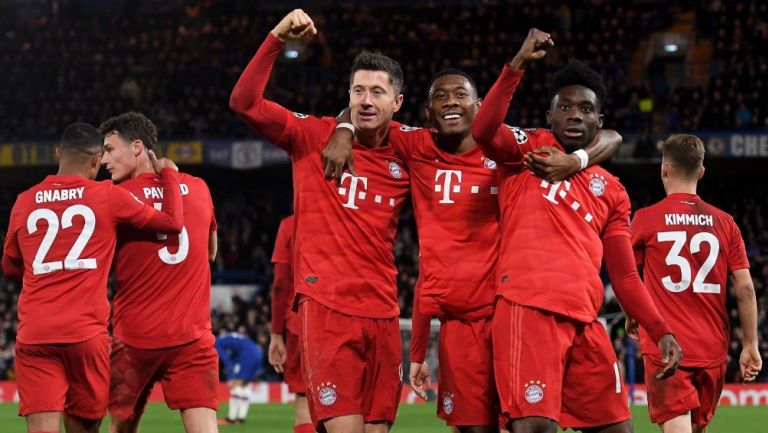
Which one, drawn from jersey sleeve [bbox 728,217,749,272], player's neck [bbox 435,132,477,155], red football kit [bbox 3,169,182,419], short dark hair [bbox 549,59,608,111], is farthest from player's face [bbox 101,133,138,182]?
jersey sleeve [bbox 728,217,749,272]

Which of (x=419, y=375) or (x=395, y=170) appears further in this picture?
(x=419, y=375)

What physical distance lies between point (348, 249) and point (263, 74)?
982mm

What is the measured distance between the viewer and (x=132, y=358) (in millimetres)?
6949

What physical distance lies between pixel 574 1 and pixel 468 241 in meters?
24.1

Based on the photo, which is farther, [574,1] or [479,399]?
[574,1]

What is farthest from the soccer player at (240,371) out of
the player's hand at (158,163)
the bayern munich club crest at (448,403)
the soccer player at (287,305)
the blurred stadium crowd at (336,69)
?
the bayern munich club crest at (448,403)

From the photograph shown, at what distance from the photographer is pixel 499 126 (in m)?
5.43

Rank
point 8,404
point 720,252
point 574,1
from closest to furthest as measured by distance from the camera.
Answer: point 720,252 < point 8,404 < point 574,1

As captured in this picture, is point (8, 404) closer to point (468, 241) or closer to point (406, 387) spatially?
→ point (406, 387)

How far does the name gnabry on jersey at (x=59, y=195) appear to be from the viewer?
6621 mm

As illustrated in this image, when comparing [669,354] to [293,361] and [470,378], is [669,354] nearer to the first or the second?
[470,378]

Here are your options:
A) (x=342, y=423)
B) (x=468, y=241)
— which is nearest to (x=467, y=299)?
(x=468, y=241)

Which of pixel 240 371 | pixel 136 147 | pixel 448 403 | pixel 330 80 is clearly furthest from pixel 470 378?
pixel 330 80

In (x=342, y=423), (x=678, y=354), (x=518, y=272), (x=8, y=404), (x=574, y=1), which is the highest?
(x=574, y=1)
